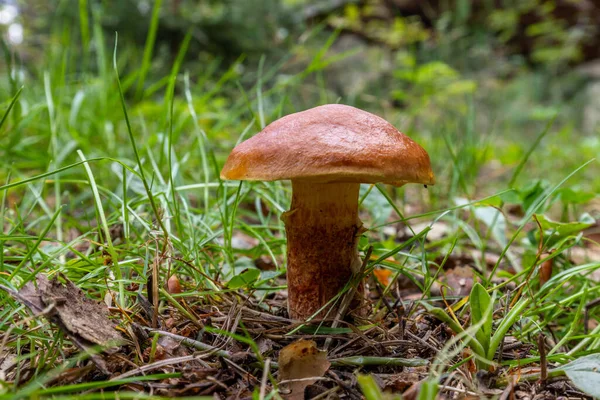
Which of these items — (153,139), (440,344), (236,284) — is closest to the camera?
(440,344)

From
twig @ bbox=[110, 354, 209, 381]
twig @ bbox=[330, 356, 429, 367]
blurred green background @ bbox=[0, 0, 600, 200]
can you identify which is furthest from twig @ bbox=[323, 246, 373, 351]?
blurred green background @ bbox=[0, 0, 600, 200]

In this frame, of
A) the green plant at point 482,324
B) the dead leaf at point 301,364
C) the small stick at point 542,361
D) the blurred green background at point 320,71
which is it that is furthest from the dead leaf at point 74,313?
the blurred green background at point 320,71

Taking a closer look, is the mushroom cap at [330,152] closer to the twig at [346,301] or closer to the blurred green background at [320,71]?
the twig at [346,301]

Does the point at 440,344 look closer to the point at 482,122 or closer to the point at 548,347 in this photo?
the point at 548,347

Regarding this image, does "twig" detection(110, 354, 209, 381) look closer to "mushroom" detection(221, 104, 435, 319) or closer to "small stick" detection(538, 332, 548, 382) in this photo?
"mushroom" detection(221, 104, 435, 319)

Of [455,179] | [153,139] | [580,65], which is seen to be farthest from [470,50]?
[153,139]

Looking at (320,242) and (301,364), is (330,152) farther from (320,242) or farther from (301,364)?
(301,364)

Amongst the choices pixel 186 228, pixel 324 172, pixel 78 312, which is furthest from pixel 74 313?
pixel 186 228
